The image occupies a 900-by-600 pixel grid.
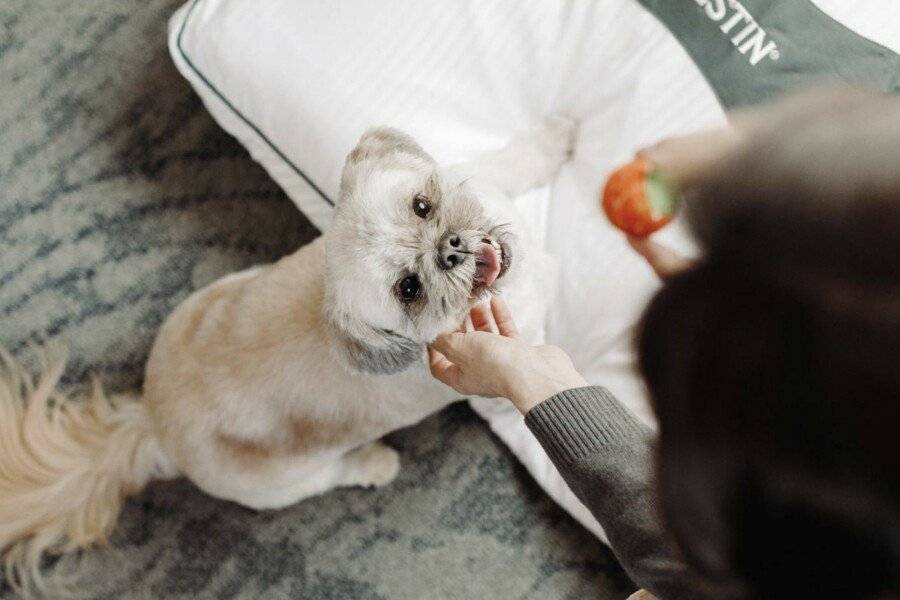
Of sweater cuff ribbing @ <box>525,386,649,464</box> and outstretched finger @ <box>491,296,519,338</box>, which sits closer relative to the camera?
sweater cuff ribbing @ <box>525,386,649,464</box>

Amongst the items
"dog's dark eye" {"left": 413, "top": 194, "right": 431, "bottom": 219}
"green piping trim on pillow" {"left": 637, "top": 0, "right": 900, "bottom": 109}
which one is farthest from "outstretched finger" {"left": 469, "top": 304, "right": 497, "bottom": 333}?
"green piping trim on pillow" {"left": 637, "top": 0, "right": 900, "bottom": 109}

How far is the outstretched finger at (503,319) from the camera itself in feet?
3.95

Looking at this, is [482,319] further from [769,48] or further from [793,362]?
[793,362]

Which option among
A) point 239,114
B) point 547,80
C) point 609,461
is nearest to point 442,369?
point 609,461

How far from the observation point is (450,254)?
114 cm

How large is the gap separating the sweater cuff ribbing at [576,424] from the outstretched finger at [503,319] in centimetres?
15

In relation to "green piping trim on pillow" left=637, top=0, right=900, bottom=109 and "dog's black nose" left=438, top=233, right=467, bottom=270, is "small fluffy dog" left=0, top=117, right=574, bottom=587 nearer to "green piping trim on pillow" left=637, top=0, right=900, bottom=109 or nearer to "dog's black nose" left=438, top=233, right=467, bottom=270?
"dog's black nose" left=438, top=233, right=467, bottom=270

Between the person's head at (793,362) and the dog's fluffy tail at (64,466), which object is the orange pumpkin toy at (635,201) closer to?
Result: the person's head at (793,362)

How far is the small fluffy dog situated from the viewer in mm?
1160

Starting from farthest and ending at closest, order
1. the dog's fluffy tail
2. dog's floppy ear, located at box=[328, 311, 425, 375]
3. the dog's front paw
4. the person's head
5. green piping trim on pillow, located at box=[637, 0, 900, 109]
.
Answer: the dog's front paw → the dog's fluffy tail → green piping trim on pillow, located at box=[637, 0, 900, 109] → dog's floppy ear, located at box=[328, 311, 425, 375] → the person's head

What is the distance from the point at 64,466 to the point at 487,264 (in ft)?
3.20

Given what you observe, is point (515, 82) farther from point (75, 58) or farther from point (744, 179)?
point (75, 58)

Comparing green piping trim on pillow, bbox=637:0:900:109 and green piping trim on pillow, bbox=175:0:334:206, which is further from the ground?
green piping trim on pillow, bbox=175:0:334:206

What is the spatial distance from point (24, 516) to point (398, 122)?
109 centimetres
